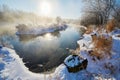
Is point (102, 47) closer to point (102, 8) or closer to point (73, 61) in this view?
point (73, 61)

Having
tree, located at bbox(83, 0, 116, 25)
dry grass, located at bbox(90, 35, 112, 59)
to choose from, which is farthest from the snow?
tree, located at bbox(83, 0, 116, 25)

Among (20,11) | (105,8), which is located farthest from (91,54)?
(20,11)

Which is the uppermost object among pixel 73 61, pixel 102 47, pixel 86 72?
pixel 102 47

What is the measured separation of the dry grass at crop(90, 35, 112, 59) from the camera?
29.5ft

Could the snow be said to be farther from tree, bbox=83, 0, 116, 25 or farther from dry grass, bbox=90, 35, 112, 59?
tree, bbox=83, 0, 116, 25

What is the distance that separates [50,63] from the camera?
36.2 ft

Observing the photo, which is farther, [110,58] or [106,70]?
[110,58]

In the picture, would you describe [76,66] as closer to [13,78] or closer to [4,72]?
[13,78]

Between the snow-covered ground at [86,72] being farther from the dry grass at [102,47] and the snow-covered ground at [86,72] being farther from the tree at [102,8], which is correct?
the tree at [102,8]

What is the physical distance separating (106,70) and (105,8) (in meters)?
18.1

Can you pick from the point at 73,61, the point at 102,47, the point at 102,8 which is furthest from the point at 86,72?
the point at 102,8

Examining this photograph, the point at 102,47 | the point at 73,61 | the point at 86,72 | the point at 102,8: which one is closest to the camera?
the point at 86,72

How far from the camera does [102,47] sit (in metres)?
9.59

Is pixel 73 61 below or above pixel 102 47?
below
